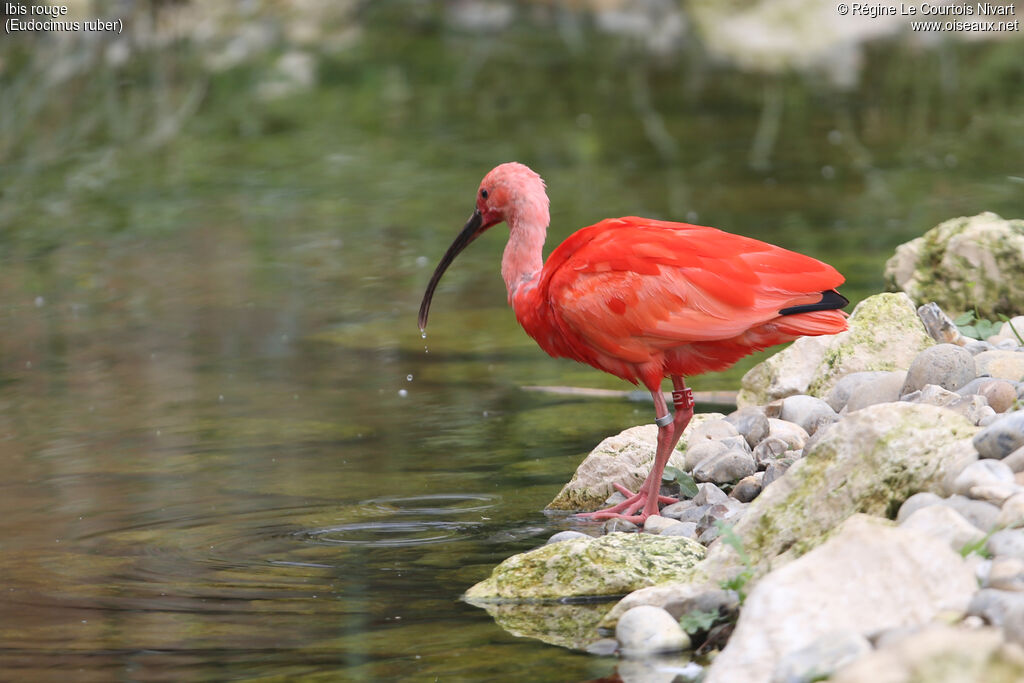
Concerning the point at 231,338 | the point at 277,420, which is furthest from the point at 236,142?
the point at 277,420

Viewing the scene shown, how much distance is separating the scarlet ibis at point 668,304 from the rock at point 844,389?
0.80 m

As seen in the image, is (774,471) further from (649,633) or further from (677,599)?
(649,633)

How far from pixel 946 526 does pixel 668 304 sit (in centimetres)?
182

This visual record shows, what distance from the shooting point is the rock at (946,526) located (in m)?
4.20

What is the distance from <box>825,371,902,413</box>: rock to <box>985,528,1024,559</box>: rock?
2.45 metres

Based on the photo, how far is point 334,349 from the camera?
957 centimetres

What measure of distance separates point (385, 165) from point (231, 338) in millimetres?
7140

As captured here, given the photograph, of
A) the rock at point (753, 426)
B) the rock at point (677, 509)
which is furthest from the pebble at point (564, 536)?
the rock at point (753, 426)

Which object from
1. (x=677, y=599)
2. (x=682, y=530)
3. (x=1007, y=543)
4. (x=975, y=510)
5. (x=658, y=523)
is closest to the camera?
(x=1007, y=543)

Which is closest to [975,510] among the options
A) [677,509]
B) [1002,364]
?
[677,509]

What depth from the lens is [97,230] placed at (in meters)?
13.8

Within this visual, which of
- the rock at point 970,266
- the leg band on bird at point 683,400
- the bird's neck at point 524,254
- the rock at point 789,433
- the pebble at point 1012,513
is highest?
the bird's neck at point 524,254

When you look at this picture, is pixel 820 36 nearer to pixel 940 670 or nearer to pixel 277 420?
pixel 277 420

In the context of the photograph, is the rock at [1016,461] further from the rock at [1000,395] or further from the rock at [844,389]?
the rock at [844,389]
